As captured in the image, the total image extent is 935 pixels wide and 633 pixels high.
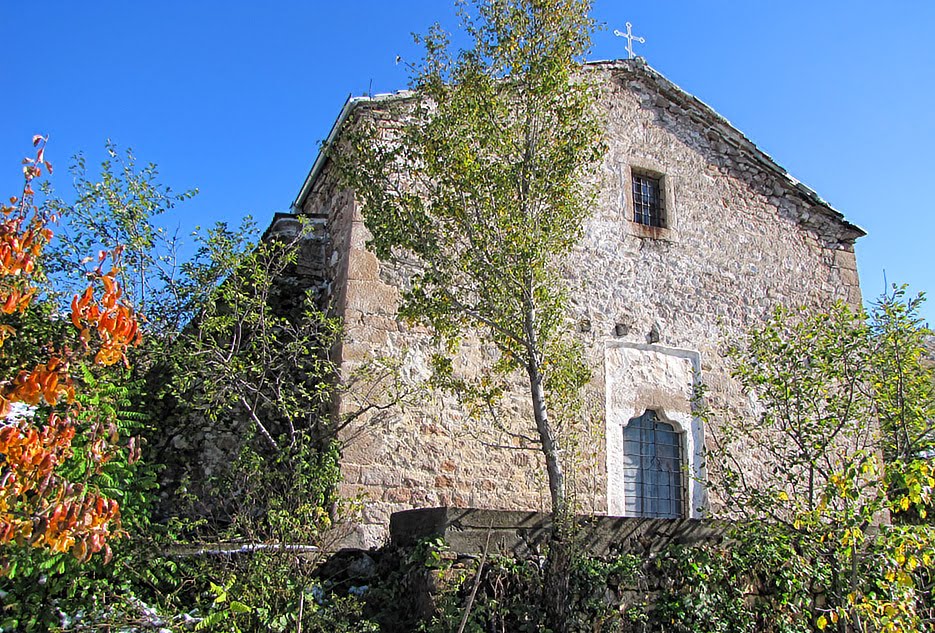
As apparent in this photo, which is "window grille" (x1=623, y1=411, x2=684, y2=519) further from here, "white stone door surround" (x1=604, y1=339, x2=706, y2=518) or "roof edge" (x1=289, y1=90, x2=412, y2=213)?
"roof edge" (x1=289, y1=90, x2=412, y2=213)

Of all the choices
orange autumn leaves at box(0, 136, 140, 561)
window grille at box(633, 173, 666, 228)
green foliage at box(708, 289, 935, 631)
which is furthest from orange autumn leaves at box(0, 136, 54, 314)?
window grille at box(633, 173, 666, 228)

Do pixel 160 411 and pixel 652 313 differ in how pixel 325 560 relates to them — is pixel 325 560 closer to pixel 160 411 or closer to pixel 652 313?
pixel 160 411

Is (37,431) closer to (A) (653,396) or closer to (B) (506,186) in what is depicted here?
(B) (506,186)

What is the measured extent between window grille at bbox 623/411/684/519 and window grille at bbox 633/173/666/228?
2363 mm

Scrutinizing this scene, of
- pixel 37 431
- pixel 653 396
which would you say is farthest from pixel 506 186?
pixel 37 431

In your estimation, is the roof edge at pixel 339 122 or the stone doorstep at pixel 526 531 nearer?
the stone doorstep at pixel 526 531

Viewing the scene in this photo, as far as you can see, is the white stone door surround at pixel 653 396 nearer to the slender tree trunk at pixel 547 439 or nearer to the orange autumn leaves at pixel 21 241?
Answer: the slender tree trunk at pixel 547 439

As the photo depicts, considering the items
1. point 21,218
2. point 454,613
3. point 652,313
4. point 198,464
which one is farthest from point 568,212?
point 21,218

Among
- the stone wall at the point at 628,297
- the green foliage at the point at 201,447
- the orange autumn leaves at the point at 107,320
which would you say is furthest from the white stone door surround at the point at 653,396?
the orange autumn leaves at the point at 107,320

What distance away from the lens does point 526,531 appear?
5.57 metres

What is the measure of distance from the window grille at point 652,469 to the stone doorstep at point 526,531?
2224 millimetres

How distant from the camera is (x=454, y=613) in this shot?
505 cm

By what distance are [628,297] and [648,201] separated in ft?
4.87

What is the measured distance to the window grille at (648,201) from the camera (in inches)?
372
